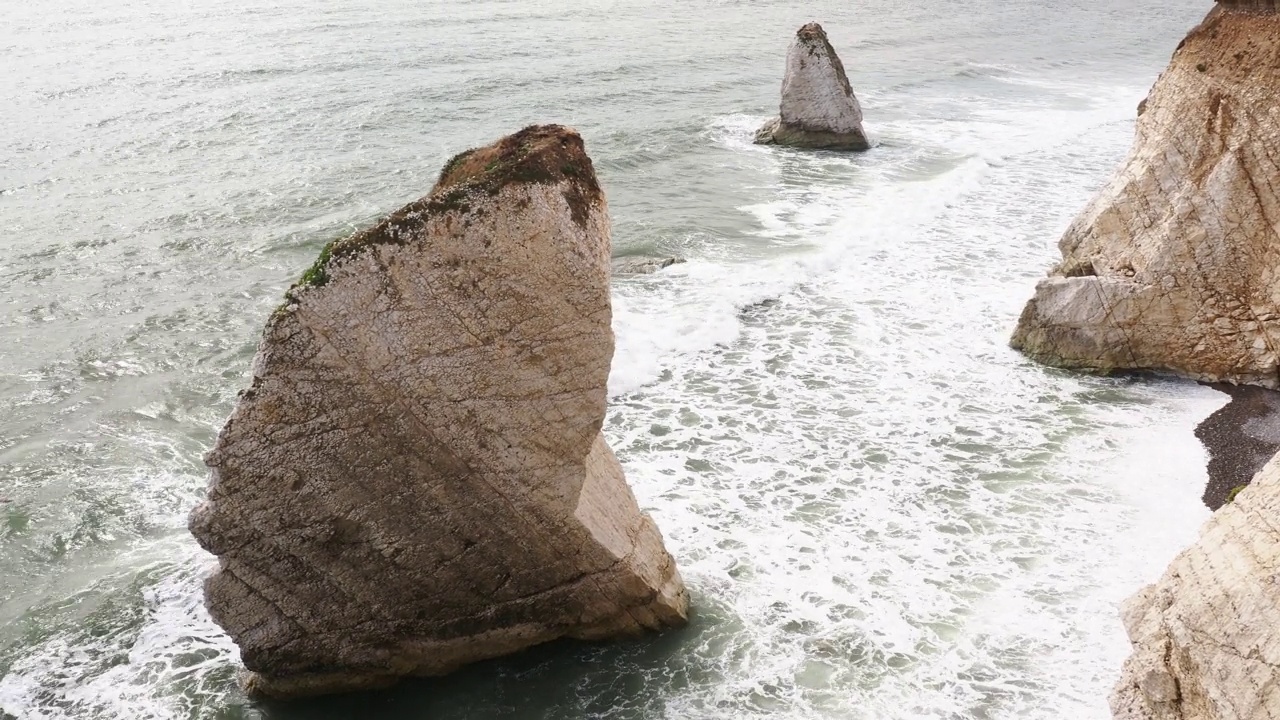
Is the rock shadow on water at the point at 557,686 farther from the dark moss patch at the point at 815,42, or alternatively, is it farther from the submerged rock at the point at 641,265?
the dark moss patch at the point at 815,42

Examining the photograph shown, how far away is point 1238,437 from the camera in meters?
12.0

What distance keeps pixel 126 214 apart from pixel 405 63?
1861 centimetres

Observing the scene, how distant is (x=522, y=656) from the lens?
9000mm

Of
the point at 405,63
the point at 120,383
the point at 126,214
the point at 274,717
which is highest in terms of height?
the point at 405,63

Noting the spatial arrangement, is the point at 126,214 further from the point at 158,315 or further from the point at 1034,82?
the point at 1034,82

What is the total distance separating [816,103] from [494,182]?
72.2 feet

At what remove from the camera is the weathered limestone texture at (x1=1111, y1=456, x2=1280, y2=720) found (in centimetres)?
563

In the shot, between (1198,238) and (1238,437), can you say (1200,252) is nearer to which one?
(1198,238)

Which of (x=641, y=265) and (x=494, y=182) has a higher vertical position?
(x=494, y=182)

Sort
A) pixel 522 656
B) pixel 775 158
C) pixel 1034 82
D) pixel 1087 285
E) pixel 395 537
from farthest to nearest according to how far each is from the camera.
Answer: pixel 1034 82, pixel 775 158, pixel 1087 285, pixel 522 656, pixel 395 537

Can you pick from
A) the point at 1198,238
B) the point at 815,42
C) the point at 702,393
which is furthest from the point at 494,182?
the point at 815,42

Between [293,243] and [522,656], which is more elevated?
[293,243]

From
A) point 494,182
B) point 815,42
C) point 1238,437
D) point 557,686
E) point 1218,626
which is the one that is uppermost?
point 815,42

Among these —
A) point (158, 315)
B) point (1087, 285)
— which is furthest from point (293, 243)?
point (1087, 285)
